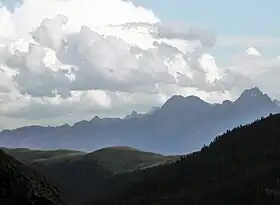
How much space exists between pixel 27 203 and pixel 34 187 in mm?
5653

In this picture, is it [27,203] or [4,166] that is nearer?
[27,203]

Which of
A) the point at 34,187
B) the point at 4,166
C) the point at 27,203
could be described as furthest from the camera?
the point at 4,166

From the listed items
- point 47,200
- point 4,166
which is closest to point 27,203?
point 47,200

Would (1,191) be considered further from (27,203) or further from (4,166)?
(4,166)

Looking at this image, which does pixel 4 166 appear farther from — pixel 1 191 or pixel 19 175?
pixel 1 191

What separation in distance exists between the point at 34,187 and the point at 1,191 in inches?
218

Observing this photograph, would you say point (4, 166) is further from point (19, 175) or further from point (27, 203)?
point (27, 203)

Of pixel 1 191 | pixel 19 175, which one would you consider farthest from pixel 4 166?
pixel 1 191

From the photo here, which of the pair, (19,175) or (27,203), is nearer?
(27,203)

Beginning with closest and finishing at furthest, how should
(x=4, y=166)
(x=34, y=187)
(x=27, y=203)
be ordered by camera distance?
(x=27, y=203) → (x=34, y=187) → (x=4, y=166)

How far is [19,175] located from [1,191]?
7.48m

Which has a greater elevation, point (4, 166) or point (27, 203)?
point (4, 166)

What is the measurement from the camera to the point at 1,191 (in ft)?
285

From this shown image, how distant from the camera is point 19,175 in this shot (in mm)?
94125
